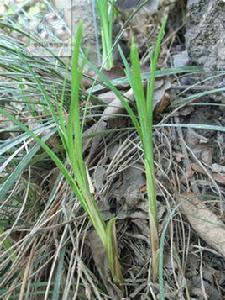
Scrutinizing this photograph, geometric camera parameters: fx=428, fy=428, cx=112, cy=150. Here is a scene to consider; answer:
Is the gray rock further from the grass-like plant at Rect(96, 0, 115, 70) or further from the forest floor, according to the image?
the grass-like plant at Rect(96, 0, 115, 70)

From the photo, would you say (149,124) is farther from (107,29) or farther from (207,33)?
(107,29)

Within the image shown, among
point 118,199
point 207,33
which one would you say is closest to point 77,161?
point 118,199

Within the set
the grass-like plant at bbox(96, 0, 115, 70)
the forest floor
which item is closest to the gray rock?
the forest floor

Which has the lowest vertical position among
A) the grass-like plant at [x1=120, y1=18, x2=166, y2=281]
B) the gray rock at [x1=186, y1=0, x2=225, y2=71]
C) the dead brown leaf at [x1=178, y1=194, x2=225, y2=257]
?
the dead brown leaf at [x1=178, y1=194, x2=225, y2=257]

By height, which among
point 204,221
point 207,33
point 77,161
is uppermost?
point 207,33

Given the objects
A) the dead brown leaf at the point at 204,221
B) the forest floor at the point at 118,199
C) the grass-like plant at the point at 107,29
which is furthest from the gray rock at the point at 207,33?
the dead brown leaf at the point at 204,221

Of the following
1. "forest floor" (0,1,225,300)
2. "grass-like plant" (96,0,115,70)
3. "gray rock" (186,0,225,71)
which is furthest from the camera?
"grass-like plant" (96,0,115,70)

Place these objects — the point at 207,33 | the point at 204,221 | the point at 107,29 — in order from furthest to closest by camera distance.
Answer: the point at 107,29 < the point at 207,33 < the point at 204,221

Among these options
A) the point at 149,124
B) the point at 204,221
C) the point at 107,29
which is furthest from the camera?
the point at 107,29

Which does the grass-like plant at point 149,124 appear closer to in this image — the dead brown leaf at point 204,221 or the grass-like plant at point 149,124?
the grass-like plant at point 149,124

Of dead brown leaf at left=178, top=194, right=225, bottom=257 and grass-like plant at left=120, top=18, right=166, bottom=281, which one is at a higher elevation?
grass-like plant at left=120, top=18, right=166, bottom=281

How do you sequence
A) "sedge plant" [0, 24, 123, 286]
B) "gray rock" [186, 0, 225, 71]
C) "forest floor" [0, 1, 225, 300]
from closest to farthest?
1. "sedge plant" [0, 24, 123, 286]
2. "forest floor" [0, 1, 225, 300]
3. "gray rock" [186, 0, 225, 71]
